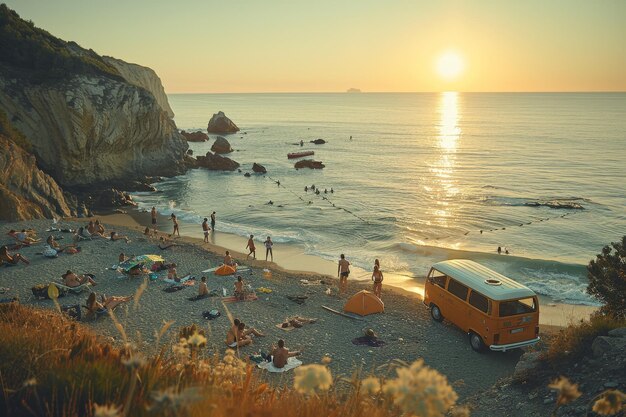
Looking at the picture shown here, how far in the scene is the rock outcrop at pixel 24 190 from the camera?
28.2m

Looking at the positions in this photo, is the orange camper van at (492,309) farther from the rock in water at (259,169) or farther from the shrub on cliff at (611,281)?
the rock in water at (259,169)

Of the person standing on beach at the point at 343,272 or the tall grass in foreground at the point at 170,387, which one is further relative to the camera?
the person standing on beach at the point at 343,272

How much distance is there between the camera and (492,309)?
45.5 ft

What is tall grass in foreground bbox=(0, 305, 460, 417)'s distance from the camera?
296 centimetres

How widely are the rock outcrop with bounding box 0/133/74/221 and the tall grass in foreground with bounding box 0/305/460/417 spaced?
85.9 feet

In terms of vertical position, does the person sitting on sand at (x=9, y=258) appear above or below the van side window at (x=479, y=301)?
below

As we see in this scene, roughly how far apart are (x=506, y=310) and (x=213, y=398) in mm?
12029

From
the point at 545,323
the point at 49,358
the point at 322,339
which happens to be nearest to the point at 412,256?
the point at 545,323

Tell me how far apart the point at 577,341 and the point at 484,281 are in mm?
3689

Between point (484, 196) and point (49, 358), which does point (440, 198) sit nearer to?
point (484, 196)

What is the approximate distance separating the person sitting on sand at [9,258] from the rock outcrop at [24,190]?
26.9 feet

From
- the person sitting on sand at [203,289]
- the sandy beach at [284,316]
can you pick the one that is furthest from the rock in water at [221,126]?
the person sitting on sand at [203,289]

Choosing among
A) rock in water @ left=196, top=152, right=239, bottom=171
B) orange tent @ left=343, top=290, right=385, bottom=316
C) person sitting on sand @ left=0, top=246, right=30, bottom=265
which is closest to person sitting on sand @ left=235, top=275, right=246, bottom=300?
orange tent @ left=343, top=290, right=385, bottom=316

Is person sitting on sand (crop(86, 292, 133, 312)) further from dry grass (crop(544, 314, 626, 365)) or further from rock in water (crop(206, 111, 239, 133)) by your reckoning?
rock in water (crop(206, 111, 239, 133))
